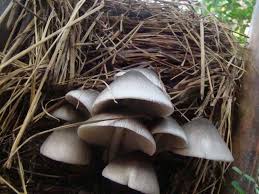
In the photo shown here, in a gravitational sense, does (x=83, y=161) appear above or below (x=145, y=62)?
below

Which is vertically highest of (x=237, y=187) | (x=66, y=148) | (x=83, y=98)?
(x=83, y=98)

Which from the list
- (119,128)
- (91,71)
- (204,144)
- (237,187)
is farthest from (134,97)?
(237,187)

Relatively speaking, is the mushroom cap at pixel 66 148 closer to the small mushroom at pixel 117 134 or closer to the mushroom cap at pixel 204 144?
the small mushroom at pixel 117 134

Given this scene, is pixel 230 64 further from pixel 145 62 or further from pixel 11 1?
pixel 11 1

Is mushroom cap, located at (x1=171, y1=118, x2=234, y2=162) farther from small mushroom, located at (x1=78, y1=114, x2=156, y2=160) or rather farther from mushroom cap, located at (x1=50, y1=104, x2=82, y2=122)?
mushroom cap, located at (x1=50, y1=104, x2=82, y2=122)

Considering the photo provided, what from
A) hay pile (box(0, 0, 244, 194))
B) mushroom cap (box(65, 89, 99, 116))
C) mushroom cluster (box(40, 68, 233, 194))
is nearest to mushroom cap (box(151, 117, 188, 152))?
mushroom cluster (box(40, 68, 233, 194))

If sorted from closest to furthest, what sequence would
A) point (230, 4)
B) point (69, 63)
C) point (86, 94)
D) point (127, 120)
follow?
point (127, 120) → point (86, 94) → point (69, 63) → point (230, 4)

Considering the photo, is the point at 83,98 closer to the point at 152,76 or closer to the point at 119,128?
the point at 119,128

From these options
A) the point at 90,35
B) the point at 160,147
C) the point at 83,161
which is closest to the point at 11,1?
the point at 90,35
